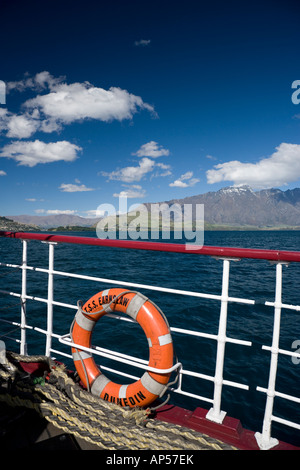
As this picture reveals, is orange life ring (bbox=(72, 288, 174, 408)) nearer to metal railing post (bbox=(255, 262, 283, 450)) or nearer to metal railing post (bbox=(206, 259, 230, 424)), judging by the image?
metal railing post (bbox=(206, 259, 230, 424))

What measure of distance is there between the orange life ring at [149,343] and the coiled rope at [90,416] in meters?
0.10

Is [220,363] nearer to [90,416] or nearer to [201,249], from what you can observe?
[201,249]

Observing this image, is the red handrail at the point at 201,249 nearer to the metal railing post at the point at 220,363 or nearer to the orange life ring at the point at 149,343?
the metal railing post at the point at 220,363

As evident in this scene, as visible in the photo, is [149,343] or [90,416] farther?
[149,343]

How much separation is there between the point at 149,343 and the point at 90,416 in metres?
0.50

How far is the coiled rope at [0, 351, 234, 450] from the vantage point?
1404mm

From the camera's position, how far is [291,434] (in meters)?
3.36

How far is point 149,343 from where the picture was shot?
68.1 inches

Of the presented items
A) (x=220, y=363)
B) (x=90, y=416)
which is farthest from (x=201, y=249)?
(x=90, y=416)

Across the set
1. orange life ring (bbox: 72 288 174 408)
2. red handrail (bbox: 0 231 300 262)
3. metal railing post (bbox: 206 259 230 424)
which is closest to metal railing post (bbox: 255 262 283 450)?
red handrail (bbox: 0 231 300 262)

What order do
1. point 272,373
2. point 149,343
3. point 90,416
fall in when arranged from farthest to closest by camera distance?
1. point 149,343
2. point 90,416
3. point 272,373
